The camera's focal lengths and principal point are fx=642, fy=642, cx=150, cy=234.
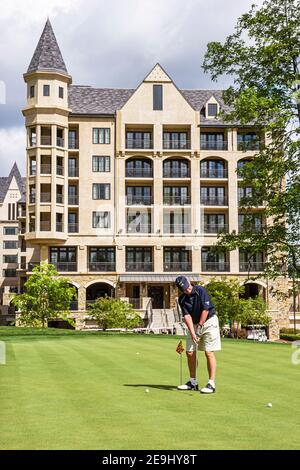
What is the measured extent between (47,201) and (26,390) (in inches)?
2005

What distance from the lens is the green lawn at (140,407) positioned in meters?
6.63

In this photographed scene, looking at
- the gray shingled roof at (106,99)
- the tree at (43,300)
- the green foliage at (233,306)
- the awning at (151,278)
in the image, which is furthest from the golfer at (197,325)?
the gray shingled roof at (106,99)

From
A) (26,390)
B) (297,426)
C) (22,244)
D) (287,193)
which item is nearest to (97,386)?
(26,390)

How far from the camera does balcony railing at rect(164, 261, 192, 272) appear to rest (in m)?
62.9

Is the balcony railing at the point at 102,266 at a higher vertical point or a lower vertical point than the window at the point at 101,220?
lower

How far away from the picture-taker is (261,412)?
330 inches

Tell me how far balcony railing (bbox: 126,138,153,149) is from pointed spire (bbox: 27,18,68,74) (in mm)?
9107

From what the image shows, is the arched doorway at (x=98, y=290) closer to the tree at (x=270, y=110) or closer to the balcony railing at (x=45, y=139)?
the balcony railing at (x=45, y=139)

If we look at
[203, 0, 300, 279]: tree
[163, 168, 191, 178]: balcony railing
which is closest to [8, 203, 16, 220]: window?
[163, 168, 191, 178]: balcony railing

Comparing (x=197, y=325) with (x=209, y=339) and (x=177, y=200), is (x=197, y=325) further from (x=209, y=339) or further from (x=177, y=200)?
(x=177, y=200)

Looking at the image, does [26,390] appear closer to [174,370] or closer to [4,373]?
[4,373]

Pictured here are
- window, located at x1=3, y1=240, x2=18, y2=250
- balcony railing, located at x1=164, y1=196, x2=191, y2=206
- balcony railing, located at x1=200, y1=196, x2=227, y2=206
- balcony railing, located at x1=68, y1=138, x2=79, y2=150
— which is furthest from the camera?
window, located at x1=3, y1=240, x2=18, y2=250

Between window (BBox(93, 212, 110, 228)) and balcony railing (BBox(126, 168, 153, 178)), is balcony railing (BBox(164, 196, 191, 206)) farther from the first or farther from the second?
window (BBox(93, 212, 110, 228))

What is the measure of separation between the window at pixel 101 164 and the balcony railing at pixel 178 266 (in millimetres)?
11052
